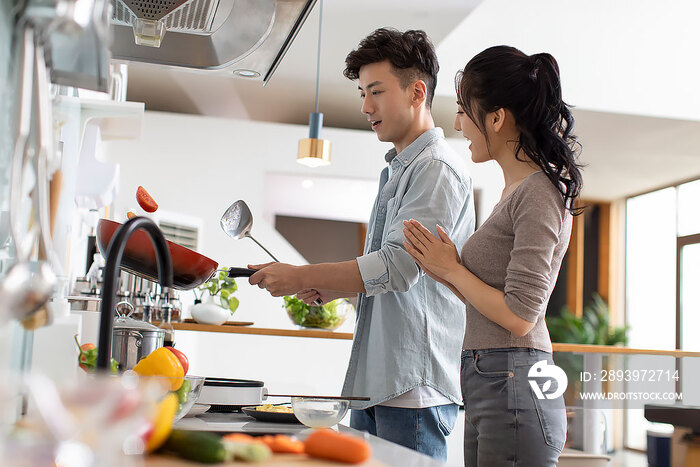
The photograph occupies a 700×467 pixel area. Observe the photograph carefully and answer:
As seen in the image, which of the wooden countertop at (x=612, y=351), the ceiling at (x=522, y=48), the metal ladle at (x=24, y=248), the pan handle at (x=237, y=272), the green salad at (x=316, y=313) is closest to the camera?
the metal ladle at (x=24, y=248)

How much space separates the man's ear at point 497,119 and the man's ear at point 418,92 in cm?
39

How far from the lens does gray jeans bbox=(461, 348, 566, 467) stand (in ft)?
3.90

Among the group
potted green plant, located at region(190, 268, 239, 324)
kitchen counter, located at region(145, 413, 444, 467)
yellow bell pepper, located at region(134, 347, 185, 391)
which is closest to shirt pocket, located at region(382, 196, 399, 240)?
kitchen counter, located at region(145, 413, 444, 467)

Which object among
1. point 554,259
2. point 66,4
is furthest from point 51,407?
point 554,259

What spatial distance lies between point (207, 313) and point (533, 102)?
7.47 ft

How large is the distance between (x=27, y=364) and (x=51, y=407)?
634mm

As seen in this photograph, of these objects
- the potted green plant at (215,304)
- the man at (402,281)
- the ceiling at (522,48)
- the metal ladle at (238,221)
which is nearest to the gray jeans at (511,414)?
the man at (402,281)

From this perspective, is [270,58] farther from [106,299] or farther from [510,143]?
[106,299]

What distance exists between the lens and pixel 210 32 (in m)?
1.62

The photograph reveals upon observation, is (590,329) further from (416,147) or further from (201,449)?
(201,449)

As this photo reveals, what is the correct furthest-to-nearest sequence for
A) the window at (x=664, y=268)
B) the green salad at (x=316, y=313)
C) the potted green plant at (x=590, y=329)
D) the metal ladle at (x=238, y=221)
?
the potted green plant at (x=590, y=329)
the window at (x=664, y=268)
the green salad at (x=316, y=313)
the metal ladle at (x=238, y=221)

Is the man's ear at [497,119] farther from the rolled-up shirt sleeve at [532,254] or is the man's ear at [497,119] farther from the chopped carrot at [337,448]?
the chopped carrot at [337,448]

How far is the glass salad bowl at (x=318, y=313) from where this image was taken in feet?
11.6

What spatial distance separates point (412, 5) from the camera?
Result: 3.89 meters
